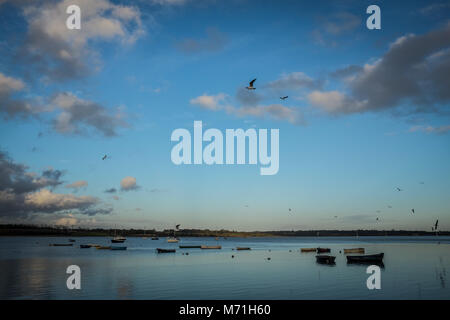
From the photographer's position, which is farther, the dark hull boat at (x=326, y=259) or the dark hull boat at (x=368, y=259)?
the dark hull boat at (x=326, y=259)

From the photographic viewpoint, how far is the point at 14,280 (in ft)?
161

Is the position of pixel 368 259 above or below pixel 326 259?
above

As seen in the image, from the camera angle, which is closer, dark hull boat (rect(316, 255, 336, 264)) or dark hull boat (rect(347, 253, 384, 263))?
dark hull boat (rect(347, 253, 384, 263))

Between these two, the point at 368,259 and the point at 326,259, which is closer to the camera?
the point at 368,259
